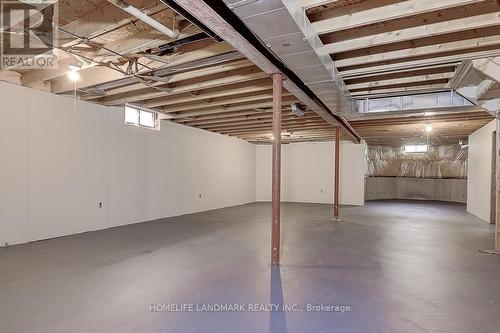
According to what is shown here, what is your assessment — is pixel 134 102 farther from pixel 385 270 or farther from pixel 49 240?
pixel 385 270

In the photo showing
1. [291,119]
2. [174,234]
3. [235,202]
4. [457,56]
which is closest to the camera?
[457,56]

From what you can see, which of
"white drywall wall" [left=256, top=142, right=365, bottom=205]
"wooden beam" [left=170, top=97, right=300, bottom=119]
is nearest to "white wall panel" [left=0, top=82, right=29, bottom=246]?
"wooden beam" [left=170, top=97, right=300, bottom=119]

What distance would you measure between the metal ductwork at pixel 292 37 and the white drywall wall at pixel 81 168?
148 inches

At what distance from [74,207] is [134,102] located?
211 cm

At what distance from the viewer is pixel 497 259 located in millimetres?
3588

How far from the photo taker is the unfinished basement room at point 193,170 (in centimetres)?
217

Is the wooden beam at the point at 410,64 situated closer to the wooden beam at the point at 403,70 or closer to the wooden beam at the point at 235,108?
the wooden beam at the point at 403,70

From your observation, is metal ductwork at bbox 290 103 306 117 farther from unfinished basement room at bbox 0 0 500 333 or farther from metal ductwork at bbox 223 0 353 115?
metal ductwork at bbox 223 0 353 115

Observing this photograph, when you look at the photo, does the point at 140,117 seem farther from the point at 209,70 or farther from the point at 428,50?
the point at 428,50

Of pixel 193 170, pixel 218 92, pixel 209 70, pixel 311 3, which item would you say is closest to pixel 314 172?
pixel 193 170

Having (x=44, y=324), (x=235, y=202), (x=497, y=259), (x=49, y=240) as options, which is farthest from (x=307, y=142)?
(x=44, y=324)

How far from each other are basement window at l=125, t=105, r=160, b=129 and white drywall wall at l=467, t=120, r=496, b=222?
7004 millimetres

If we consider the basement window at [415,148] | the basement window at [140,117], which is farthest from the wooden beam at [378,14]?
the basement window at [415,148]

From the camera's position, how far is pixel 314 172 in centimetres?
1016
